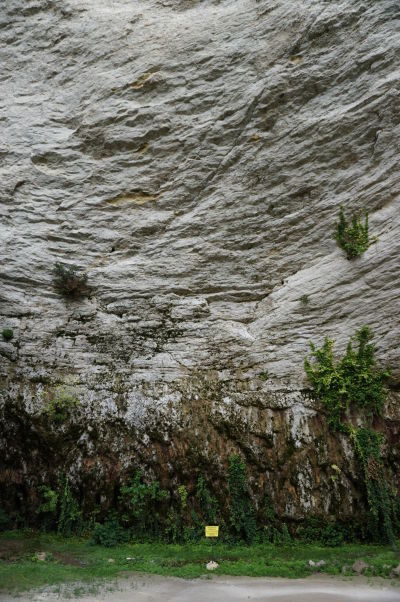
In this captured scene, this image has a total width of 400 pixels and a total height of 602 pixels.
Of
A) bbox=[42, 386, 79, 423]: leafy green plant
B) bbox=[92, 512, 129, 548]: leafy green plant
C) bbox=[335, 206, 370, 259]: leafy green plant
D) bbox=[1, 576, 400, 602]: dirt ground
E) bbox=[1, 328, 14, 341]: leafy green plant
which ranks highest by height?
bbox=[335, 206, 370, 259]: leafy green plant

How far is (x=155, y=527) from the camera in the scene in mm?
9938

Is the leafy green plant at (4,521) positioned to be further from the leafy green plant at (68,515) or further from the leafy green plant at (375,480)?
the leafy green plant at (375,480)

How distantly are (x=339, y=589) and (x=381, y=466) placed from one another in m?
3.43

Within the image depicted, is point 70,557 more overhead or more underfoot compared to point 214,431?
more underfoot

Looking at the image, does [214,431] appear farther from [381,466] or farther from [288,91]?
[288,91]

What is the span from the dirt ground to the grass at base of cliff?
33cm

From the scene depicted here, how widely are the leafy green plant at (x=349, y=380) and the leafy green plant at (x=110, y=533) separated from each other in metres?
5.77

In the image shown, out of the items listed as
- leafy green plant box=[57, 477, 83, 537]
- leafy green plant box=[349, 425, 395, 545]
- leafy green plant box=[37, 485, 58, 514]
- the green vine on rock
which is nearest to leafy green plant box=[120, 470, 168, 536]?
leafy green plant box=[57, 477, 83, 537]

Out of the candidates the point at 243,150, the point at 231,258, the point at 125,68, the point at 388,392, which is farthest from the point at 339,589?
the point at 125,68

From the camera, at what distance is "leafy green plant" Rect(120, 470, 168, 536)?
993 cm

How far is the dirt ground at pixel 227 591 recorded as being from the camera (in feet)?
21.2

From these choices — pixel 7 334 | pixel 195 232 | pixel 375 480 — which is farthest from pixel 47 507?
pixel 195 232

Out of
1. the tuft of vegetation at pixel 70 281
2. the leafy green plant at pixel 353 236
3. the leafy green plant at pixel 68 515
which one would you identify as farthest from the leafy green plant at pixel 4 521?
the leafy green plant at pixel 353 236

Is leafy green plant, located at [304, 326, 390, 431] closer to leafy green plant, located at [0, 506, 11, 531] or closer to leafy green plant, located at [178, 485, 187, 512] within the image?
leafy green plant, located at [178, 485, 187, 512]
